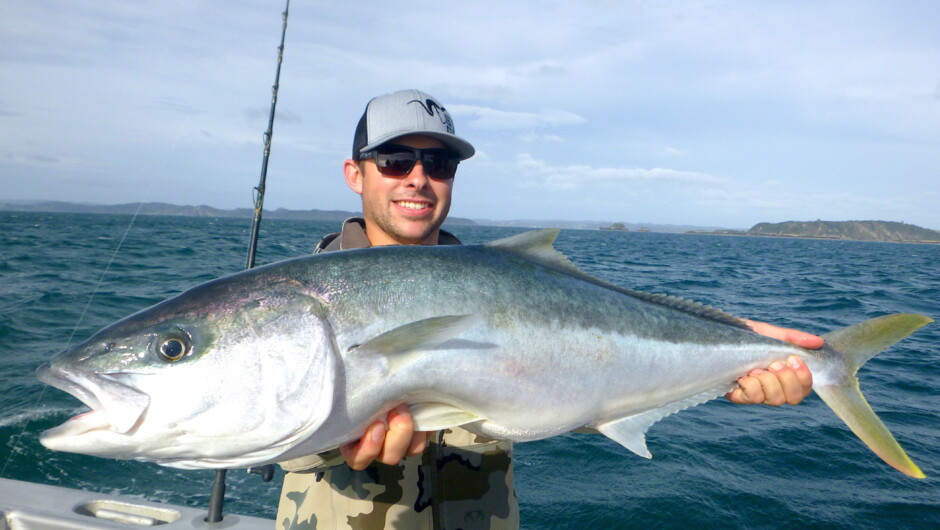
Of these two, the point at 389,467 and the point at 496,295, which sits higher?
the point at 496,295

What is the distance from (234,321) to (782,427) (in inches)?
339

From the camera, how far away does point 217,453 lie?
2037 millimetres

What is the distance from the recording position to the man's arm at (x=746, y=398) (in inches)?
92.2

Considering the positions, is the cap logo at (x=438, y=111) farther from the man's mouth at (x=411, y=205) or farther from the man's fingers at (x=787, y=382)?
the man's fingers at (x=787, y=382)

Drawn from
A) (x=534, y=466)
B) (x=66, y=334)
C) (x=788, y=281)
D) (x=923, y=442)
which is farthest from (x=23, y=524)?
(x=788, y=281)

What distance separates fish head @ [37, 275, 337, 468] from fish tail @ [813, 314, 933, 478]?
112 inches

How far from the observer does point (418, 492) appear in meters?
2.93

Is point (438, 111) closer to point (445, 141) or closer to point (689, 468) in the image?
point (445, 141)

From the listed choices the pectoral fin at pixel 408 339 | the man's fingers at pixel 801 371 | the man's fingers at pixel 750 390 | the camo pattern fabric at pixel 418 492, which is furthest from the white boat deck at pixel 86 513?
the man's fingers at pixel 801 371

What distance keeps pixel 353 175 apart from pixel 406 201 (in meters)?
0.55

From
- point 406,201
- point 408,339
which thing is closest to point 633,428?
point 408,339

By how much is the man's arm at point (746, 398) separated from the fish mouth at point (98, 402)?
837mm

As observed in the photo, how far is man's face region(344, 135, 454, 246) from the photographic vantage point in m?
3.31

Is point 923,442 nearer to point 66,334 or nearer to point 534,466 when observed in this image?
point 534,466
